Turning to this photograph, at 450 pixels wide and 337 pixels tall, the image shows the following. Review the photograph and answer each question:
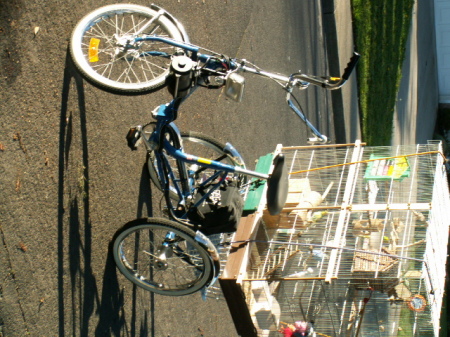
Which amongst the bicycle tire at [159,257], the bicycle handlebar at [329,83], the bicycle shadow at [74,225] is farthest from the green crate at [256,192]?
the bicycle shadow at [74,225]

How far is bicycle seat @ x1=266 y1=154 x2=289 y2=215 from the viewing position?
505 cm

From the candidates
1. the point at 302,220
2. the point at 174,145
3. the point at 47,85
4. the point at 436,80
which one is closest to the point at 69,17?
the point at 47,85

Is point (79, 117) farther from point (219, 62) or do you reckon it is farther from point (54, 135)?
point (219, 62)

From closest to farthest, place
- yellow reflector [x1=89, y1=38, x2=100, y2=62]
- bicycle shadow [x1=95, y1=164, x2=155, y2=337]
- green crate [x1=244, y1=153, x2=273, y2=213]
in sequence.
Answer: yellow reflector [x1=89, y1=38, x2=100, y2=62] < green crate [x1=244, y1=153, x2=273, y2=213] < bicycle shadow [x1=95, y1=164, x2=155, y2=337]

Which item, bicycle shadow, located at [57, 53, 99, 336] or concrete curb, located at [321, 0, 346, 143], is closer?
bicycle shadow, located at [57, 53, 99, 336]

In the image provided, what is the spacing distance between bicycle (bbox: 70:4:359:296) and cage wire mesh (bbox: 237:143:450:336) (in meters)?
0.44

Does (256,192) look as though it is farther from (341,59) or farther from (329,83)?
(341,59)

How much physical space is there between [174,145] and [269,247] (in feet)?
3.95

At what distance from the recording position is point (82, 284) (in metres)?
5.68

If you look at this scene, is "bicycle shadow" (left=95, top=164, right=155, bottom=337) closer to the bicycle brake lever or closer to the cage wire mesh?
the bicycle brake lever

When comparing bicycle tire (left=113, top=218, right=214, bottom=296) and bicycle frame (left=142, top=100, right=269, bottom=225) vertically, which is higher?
bicycle frame (left=142, top=100, right=269, bottom=225)

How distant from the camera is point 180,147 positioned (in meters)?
5.32

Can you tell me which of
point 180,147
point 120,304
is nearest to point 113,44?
point 180,147

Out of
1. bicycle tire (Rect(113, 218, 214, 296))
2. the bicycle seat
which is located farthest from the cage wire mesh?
bicycle tire (Rect(113, 218, 214, 296))
